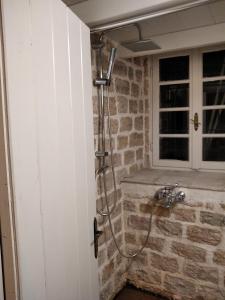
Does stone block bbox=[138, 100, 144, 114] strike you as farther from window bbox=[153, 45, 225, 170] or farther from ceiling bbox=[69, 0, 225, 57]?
ceiling bbox=[69, 0, 225, 57]

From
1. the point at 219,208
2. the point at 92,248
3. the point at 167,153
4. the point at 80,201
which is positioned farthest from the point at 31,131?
the point at 167,153

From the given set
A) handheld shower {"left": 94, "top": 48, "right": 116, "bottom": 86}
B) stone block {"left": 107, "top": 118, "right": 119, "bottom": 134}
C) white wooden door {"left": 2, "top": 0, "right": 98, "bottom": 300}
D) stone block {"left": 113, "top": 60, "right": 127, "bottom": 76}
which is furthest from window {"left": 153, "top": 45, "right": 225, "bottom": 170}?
white wooden door {"left": 2, "top": 0, "right": 98, "bottom": 300}

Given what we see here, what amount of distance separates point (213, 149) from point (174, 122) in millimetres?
487

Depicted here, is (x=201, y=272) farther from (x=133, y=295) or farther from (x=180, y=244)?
(x=133, y=295)

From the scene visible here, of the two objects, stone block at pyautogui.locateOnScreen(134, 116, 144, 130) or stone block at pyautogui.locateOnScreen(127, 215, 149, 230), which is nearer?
stone block at pyautogui.locateOnScreen(127, 215, 149, 230)

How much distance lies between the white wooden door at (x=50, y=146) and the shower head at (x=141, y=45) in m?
0.92

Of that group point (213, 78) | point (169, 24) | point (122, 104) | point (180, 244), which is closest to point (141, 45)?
point (169, 24)

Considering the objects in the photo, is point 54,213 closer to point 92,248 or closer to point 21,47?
point 92,248

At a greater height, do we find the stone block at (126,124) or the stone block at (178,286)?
the stone block at (126,124)

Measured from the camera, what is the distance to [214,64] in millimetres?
2455

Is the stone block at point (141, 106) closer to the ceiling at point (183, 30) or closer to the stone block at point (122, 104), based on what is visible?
the stone block at point (122, 104)

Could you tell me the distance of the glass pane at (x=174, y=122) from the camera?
2.64 meters

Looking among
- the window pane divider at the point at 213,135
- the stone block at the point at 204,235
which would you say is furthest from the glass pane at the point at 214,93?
the stone block at the point at 204,235

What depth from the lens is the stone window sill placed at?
2.02m
